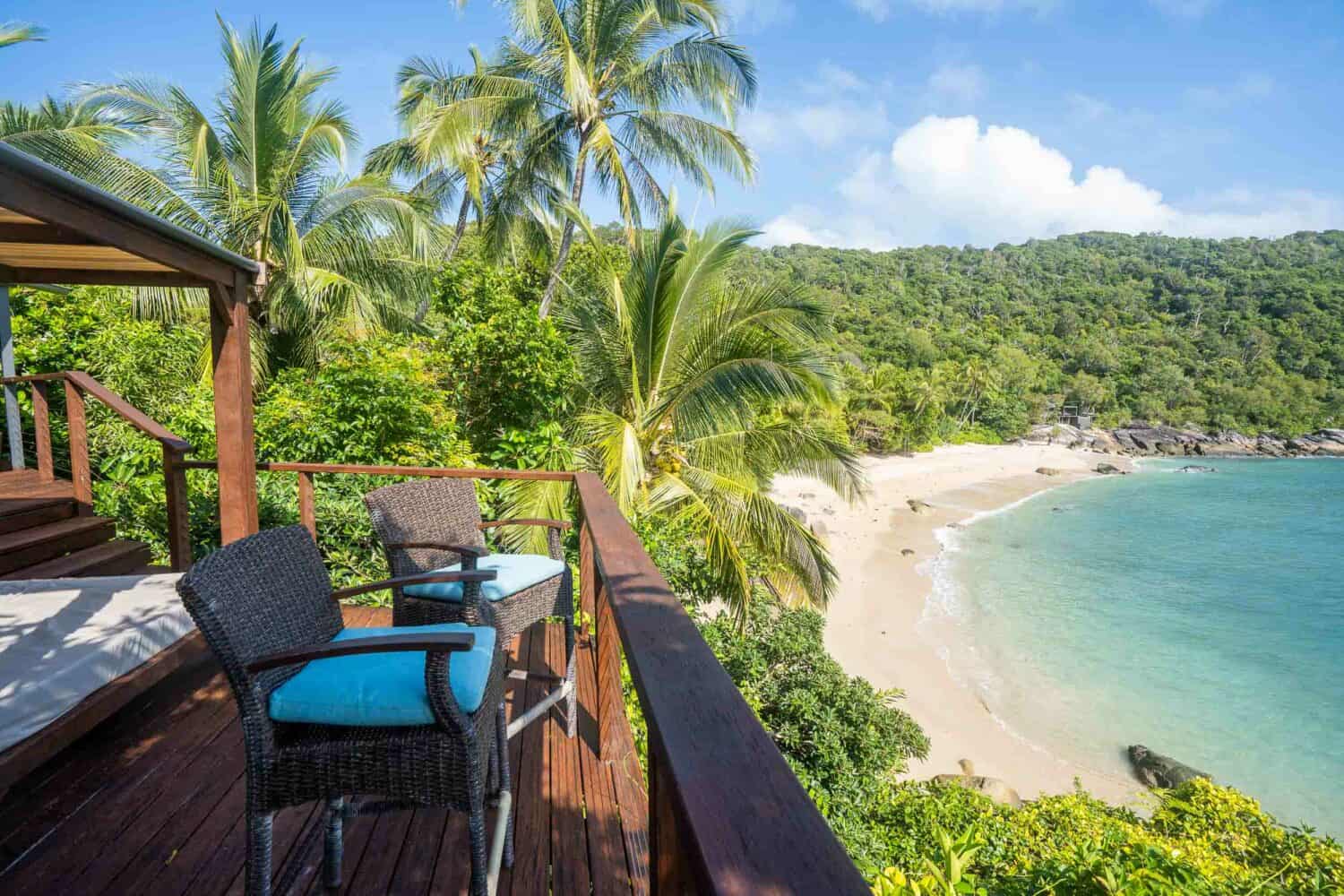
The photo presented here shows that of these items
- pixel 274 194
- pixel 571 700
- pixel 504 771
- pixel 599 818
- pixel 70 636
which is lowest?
pixel 599 818

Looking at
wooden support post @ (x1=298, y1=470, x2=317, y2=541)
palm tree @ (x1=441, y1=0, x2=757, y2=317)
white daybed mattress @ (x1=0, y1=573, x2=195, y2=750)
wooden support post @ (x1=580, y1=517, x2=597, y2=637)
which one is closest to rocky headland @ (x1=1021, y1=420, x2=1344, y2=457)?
palm tree @ (x1=441, y1=0, x2=757, y2=317)

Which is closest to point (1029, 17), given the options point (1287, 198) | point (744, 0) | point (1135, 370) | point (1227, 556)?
point (1227, 556)

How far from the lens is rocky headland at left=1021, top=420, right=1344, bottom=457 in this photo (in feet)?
156

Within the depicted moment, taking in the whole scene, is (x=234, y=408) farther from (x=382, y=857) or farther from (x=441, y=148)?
(x=441, y=148)

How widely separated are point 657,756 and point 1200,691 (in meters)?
17.3

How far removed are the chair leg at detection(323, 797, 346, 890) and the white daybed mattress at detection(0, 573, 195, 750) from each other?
1.03 meters

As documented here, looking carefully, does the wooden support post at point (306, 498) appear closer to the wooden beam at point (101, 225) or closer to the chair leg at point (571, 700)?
the wooden beam at point (101, 225)

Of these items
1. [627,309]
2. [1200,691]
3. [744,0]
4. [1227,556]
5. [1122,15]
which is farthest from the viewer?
[1122,15]

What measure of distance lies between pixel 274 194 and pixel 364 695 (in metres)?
9.91

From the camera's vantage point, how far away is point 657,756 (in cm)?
79

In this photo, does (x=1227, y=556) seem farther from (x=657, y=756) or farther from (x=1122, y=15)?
(x=657, y=756)

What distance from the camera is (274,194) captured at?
9.27m

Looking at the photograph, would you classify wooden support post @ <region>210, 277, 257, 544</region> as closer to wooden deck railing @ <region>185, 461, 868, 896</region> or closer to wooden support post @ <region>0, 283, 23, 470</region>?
wooden deck railing @ <region>185, 461, 868, 896</region>

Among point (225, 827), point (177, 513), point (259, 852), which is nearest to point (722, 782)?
point (259, 852)
